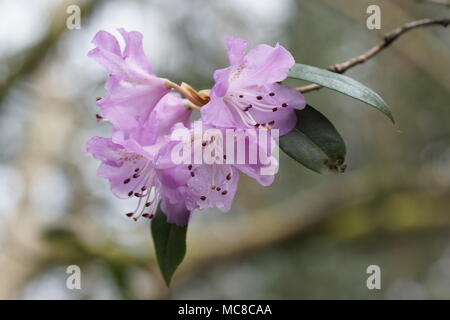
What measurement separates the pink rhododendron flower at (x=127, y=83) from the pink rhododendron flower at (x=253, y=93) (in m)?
0.15

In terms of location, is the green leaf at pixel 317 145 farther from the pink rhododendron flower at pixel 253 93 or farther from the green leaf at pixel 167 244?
the green leaf at pixel 167 244

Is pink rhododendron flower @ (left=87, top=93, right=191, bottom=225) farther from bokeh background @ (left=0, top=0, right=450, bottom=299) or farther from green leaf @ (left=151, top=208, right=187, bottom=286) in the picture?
bokeh background @ (left=0, top=0, right=450, bottom=299)

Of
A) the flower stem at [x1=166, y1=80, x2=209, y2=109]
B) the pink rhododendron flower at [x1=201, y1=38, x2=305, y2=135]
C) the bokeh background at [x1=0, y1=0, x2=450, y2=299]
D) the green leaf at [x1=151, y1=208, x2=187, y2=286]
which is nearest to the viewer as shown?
the pink rhododendron flower at [x1=201, y1=38, x2=305, y2=135]

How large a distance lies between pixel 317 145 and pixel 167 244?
0.42m

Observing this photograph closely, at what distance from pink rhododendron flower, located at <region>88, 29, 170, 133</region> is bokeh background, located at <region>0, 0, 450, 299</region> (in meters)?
1.92

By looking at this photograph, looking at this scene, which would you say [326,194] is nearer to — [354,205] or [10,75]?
[354,205]

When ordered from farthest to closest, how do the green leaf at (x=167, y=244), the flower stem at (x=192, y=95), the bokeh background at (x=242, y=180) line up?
the bokeh background at (x=242, y=180) < the green leaf at (x=167, y=244) < the flower stem at (x=192, y=95)

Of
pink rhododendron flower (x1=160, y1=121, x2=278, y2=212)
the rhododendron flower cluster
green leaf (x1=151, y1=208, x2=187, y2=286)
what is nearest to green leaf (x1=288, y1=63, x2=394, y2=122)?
the rhododendron flower cluster

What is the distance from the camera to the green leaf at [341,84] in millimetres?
1070

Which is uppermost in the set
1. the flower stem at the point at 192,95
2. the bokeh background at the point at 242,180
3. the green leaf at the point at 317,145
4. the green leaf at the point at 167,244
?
the bokeh background at the point at 242,180

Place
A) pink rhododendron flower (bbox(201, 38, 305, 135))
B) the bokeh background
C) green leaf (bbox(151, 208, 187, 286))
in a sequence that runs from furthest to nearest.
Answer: the bokeh background < green leaf (bbox(151, 208, 187, 286)) < pink rhododendron flower (bbox(201, 38, 305, 135))

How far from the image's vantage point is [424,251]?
195 inches

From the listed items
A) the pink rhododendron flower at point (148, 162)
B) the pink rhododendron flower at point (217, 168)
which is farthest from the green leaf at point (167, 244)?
the pink rhododendron flower at point (217, 168)

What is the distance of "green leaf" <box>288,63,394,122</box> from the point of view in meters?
1.07
